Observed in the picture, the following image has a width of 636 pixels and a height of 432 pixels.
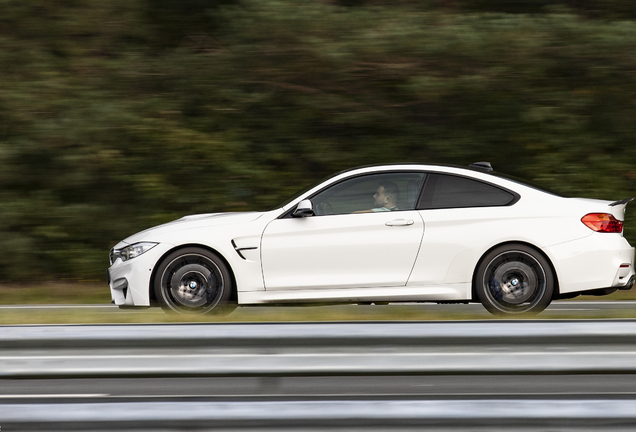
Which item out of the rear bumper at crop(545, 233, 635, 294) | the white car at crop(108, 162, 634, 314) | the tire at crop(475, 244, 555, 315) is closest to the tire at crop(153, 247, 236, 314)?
the white car at crop(108, 162, 634, 314)

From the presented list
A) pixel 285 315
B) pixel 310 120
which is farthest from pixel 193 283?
pixel 310 120

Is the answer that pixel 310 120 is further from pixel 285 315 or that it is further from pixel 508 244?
pixel 285 315

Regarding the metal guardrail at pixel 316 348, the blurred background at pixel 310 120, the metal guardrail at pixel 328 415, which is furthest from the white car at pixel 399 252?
the blurred background at pixel 310 120

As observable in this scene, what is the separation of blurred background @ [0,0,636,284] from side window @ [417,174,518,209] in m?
4.86

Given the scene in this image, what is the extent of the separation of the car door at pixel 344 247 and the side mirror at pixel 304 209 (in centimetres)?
7

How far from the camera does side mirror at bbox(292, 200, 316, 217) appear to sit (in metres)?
6.78

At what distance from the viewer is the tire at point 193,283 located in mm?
6805

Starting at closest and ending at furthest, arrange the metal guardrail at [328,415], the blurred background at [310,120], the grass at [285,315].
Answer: the metal guardrail at [328,415]
the grass at [285,315]
the blurred background at [310,120]

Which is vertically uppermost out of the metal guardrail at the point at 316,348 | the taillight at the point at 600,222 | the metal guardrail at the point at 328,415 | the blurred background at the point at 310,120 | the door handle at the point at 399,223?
the blurred background at the point at 310,120

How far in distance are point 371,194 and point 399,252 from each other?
62cm

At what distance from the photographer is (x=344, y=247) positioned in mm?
6719

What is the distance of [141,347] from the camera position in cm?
338

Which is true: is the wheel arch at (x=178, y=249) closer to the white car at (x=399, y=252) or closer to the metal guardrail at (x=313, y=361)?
the white car at (x=399, y=252)

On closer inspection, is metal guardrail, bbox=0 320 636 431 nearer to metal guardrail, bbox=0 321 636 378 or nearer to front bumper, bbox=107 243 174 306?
metal guardrail, bbox=0 321 636 378
